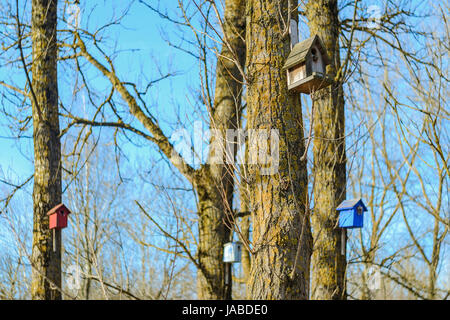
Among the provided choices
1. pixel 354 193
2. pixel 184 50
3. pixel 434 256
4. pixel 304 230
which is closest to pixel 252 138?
pixel 304 230

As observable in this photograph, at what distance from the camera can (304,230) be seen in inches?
107

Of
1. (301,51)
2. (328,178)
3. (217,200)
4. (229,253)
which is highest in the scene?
(301,51)

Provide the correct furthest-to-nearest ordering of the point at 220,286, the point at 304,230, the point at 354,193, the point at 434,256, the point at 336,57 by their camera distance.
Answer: the point at 354,193 → the point at 434,256 → the point at 336,57 → the point at 220,286 → the point at 304,230

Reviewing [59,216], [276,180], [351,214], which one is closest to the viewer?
[276,180]

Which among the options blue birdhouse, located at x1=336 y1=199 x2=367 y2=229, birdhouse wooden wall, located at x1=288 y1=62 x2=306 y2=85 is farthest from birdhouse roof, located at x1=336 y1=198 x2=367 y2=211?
birdhouse wooden wall, located at x1=288 y1=62 x2=306 y2=85

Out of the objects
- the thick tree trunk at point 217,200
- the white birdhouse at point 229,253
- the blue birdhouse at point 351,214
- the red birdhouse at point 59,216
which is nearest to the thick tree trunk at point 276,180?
the thick tree trunk at point 217,200

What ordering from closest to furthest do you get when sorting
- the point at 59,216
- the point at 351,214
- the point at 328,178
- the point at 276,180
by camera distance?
the point at 276,180 < the point at 351,214 < the point at 59,216 < the point at 328,178

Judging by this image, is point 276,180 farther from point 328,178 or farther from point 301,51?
point 328,178

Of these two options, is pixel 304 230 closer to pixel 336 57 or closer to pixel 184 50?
pixel 336 57

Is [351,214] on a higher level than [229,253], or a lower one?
higher

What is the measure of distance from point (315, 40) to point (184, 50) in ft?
9.90

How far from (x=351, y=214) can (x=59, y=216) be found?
2.96 meters

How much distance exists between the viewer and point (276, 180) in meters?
2.73

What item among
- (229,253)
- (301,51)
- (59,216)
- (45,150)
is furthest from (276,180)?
(45,150)
